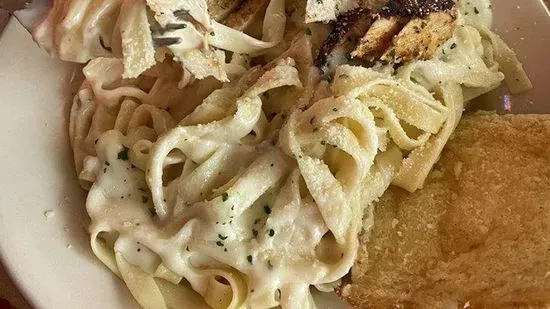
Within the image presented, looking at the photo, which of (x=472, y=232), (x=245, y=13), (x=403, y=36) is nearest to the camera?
(x=472, y=232)

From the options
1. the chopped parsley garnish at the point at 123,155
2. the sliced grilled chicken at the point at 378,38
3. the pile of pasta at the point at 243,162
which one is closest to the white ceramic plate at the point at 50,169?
the pile of pasta at the point at 243,162

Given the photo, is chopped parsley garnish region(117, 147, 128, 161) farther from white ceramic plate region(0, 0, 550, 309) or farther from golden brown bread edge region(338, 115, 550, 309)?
golden brown bread edge region(338, 115, 550, 309)

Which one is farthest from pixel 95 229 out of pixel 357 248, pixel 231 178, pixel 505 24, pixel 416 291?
pixel 505 24

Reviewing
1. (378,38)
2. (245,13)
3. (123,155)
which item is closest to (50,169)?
(123,155)

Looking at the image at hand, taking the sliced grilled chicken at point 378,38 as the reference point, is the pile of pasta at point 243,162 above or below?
below

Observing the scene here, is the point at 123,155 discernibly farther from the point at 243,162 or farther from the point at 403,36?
the point at 403,36

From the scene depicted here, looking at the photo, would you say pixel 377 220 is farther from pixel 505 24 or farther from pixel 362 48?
pixel 505 24

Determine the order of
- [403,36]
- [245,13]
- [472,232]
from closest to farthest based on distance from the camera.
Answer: [472,232]
[403,36]
[245,13]

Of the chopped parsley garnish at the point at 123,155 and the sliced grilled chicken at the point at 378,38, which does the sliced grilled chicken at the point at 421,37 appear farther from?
the chopped parsley garnish at the point at 123,155
